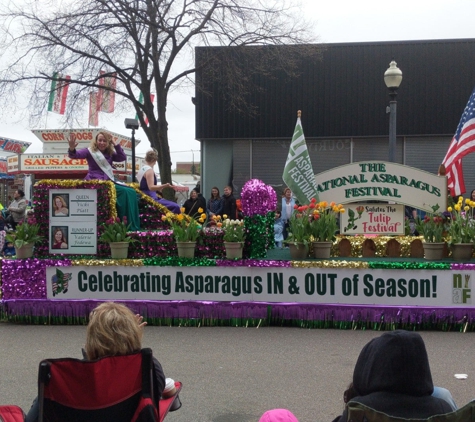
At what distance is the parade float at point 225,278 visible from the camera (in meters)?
7.32

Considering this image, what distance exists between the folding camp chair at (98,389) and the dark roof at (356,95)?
1590 cm

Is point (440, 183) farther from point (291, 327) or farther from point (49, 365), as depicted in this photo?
point (49, 365)

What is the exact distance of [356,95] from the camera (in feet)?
60.3

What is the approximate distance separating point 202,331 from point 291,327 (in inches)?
41.5

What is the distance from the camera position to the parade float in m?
7.32

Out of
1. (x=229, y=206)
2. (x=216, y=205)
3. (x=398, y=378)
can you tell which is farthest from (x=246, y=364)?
(x=216, y=205)

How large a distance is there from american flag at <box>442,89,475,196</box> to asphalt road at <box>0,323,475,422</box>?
3171mm

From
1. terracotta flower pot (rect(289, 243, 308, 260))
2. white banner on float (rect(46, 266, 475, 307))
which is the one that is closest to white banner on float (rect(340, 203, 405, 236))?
terracotta flower pot (rect(289, 243, 308, 260))

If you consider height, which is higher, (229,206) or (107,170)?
(107,170)

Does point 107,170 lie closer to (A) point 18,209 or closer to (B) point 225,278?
(B) point 225,278

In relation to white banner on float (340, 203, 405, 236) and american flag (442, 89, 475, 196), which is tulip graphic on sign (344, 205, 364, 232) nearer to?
white banner on float (340, 203, 405, 236)

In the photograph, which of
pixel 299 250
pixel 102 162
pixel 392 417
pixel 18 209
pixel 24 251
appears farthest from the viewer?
pixel 18 209

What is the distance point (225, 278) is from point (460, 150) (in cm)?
438

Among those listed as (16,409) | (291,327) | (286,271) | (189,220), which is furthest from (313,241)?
(16,409)
